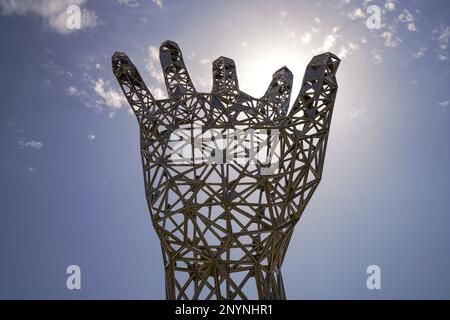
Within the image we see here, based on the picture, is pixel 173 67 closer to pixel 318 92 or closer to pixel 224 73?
pixel 224 73

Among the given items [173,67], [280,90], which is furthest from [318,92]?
[173,67]

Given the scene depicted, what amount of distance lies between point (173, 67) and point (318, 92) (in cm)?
662

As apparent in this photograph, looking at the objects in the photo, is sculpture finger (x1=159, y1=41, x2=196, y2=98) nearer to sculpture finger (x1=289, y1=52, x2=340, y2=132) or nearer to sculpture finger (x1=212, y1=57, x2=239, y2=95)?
sculpture finger (x1=212, y1=57, x2=239, y2=95)

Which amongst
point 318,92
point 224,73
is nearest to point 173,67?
point 224,73

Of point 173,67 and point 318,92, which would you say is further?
point 173,67

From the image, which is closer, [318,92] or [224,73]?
[318,92]

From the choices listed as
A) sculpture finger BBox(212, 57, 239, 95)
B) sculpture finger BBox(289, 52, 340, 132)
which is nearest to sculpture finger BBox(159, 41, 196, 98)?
sculpture finger BBox(212, 57, 239, 95)

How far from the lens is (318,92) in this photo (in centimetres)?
1309

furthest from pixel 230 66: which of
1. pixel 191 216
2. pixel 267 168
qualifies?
pixel 191 216

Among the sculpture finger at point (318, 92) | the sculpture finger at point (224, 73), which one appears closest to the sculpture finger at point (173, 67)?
the sculpture finger at point (224, 73)

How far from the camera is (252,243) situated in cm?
1364

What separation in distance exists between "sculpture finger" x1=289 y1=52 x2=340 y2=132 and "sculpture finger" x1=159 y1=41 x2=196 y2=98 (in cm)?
482

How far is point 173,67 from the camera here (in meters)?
16.5
